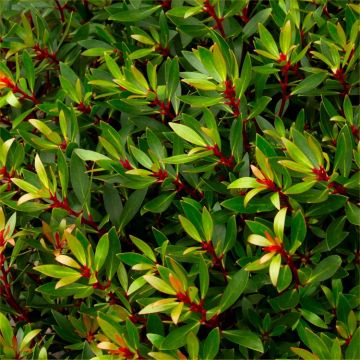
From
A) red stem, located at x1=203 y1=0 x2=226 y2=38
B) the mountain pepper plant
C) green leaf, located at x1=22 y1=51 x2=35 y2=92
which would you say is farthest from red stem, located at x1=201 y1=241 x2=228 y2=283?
green leaf, located at x1=22 y1=51 x2=35 y2=92

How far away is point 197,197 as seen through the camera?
159cm

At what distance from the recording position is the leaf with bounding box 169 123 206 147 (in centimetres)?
145

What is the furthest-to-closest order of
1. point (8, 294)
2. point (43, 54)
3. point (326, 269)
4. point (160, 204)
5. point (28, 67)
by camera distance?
1. point (43, 54)
2. point (28, 67)
3. point (8, 294)
4. point (160, 204)
5. point (326, 269)

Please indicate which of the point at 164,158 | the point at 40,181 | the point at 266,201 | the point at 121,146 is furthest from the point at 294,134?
the point at 40,181

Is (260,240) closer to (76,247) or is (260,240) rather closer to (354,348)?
(354,348)

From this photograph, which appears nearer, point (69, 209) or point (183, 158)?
point (183, 158)

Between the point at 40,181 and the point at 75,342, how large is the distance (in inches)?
16.7

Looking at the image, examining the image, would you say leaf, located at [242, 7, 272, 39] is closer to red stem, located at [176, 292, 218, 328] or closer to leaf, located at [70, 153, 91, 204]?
leaf, located at [70, 153, 91, 204]

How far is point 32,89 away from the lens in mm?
1808

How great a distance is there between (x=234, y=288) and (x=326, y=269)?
206mm

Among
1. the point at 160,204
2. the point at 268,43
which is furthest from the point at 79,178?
the point at 268,43

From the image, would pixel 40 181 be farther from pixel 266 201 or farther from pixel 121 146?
pixel 266 201

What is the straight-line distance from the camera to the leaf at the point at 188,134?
1447 millimetres

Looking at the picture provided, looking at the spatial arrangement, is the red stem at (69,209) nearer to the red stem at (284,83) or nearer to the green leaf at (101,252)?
the green leaf at (101,252)
